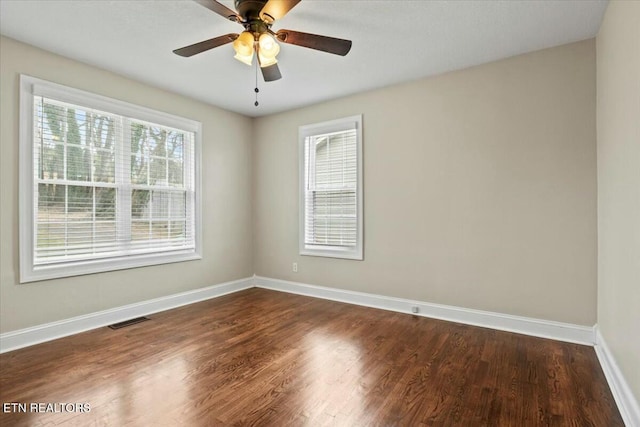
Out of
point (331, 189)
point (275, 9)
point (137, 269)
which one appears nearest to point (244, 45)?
point (275, 9)

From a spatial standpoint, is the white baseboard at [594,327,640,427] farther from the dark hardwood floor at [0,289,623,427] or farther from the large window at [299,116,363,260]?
the large window at [299,116,363,260]

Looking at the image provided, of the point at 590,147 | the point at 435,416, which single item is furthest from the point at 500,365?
the point at 590,147

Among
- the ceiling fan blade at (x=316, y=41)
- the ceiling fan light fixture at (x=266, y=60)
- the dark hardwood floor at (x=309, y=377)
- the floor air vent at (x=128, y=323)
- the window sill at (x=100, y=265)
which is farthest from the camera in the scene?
the floor air vent at (x=128, y=323)

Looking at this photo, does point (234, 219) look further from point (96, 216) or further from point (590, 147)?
point (590, 147)

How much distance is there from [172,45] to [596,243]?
4211 mm

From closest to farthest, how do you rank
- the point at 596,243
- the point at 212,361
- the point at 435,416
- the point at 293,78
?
the point at 435,416
the point at 212,361
the point at 596,243
the point at 293,78

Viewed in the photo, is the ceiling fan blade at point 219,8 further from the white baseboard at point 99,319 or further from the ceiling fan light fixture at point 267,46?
the white baseboard at point 99,319

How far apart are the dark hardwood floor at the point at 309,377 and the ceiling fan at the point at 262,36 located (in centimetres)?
233

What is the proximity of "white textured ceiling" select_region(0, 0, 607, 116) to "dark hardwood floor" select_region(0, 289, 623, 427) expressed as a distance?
8.98ft

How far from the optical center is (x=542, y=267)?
306 cm

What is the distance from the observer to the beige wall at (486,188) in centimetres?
292

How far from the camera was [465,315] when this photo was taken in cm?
345

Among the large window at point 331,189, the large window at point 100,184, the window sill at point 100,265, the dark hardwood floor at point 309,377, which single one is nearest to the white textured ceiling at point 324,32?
the large window at point 100,184

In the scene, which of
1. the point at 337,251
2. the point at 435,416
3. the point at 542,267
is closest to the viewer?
the point at 435,416
